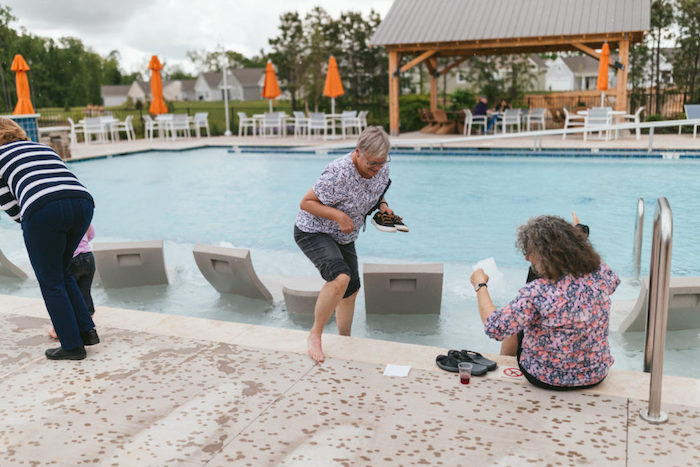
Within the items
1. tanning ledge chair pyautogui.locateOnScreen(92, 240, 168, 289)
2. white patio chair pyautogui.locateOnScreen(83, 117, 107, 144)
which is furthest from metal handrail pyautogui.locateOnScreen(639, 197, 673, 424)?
white patio chair pyautogui.locateOnScreen(83, 117, 107, 144)

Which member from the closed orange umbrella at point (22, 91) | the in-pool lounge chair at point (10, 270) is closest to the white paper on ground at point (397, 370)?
the in-pool lounge chair at point (10, 270)

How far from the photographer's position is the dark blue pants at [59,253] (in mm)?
3123

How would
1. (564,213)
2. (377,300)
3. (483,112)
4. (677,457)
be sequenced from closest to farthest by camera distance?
1. (677,457)
2. (377,300)
3. (564,213)
4. (483,112)

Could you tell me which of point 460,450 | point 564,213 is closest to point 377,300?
point 460,450

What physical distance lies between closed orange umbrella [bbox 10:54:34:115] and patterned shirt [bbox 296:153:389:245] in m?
12.6

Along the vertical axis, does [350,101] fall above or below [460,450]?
above

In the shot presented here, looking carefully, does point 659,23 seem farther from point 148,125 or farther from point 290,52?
point 148,125

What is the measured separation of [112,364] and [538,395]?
83.4 inches

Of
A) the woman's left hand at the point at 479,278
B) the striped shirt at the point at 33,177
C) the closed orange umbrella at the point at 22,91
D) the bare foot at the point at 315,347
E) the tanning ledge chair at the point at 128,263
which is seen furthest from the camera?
the closed orange umbrella at the point at 22,91

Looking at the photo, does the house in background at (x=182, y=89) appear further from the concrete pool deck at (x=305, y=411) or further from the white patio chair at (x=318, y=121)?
the concrete pool deck at (x=305, y=411)

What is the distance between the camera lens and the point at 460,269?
6.56 metres

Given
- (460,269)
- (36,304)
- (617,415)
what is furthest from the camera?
(460,269)

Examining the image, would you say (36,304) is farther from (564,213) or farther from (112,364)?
(564,213)

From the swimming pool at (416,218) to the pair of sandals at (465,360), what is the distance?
123cm
